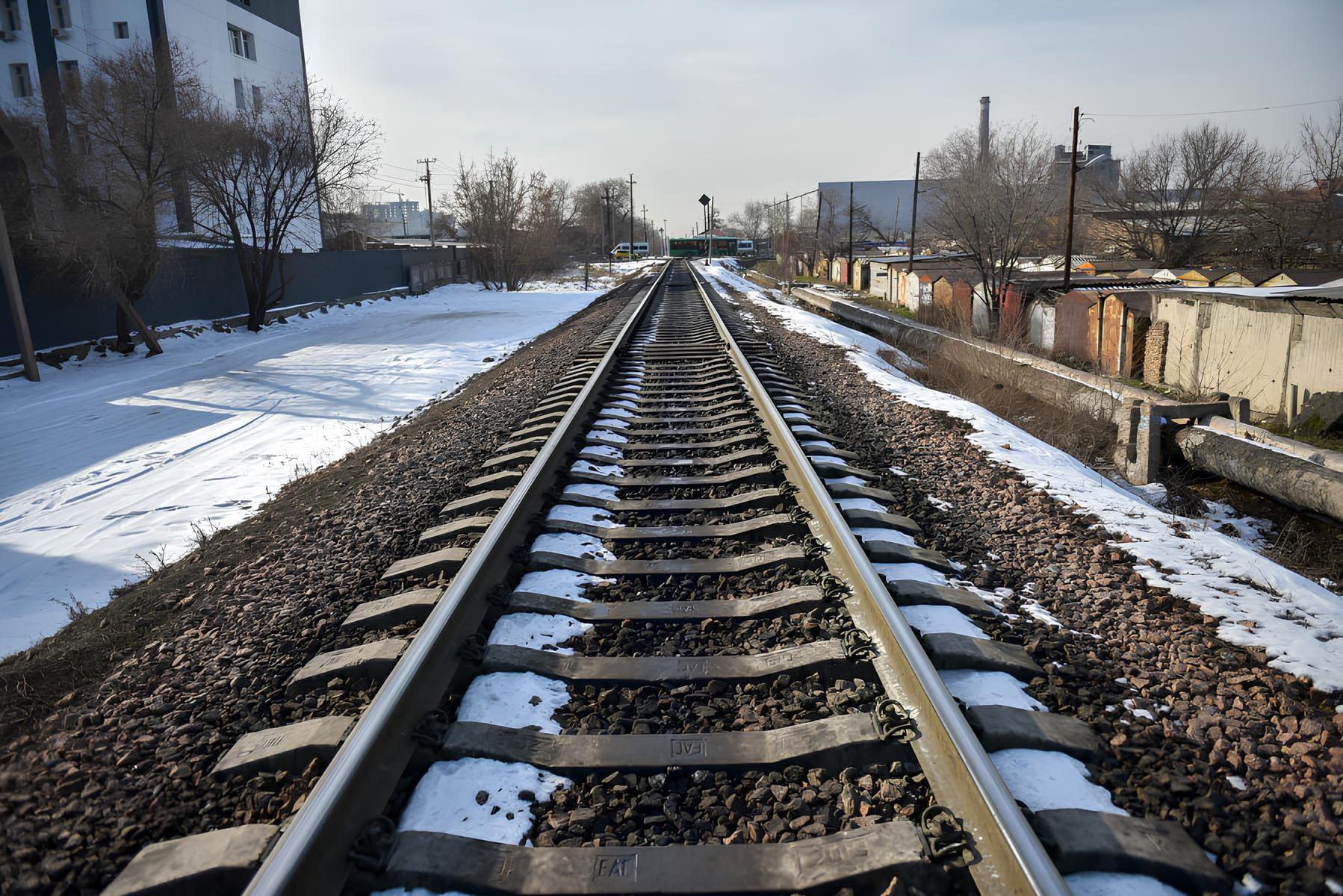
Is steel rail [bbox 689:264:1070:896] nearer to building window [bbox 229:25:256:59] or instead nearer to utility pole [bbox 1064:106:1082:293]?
utility pole [bbox 1064:106:1082:293]

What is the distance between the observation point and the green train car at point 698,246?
306ft

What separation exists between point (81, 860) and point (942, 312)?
2127cm

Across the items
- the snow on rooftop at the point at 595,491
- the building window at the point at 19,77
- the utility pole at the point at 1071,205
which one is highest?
the building window at the point at 19,77

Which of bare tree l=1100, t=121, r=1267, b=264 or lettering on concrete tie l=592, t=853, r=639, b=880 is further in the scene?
bare tree l=1100, t=121, r=1267, b=264

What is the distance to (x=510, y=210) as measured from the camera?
1545 inches

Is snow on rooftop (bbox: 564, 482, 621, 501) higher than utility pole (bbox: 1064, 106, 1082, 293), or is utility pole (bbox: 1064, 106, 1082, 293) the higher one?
utility pole (bbox: 1064, 106, 1082, 293)

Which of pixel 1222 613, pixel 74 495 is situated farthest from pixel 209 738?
pixel 74 495

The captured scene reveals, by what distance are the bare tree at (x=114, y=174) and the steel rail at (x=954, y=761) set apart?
60.5 feet

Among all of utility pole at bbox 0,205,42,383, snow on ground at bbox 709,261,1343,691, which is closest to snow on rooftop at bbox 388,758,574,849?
snow on ground at bbox 709,261,1343,691

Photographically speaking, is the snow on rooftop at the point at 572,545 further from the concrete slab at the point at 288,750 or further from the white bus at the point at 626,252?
the white bus at the point at 626,252

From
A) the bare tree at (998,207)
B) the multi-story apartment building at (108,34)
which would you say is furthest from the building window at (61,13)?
the bare tree at (998,207)

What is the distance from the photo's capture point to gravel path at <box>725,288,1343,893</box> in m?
2.42

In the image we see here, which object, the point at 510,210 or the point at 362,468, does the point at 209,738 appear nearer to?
the point at 362,468

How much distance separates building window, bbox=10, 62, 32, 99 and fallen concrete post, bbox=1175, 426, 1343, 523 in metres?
45.3
